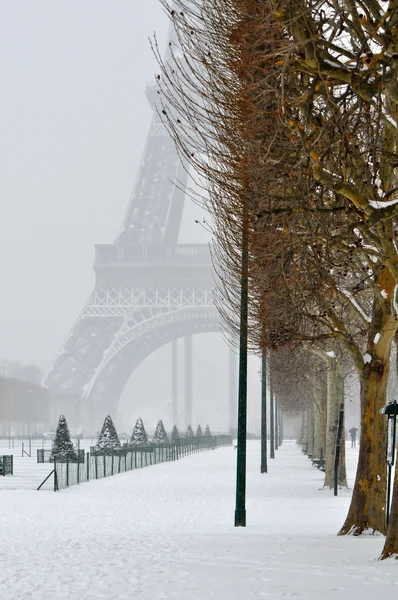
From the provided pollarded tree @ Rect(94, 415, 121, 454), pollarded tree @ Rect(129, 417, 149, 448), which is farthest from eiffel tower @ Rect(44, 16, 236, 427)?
pollarded tree @ Rect(94, 415, 121, 454)

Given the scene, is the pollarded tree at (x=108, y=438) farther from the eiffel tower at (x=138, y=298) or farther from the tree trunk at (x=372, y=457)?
the eiffel tower at (x=138, y=298)

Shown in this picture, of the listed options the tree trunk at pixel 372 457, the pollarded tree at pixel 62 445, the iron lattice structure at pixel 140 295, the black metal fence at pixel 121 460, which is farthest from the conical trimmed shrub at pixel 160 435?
the tree trunk at pixel 372 457

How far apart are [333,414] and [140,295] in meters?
71.9

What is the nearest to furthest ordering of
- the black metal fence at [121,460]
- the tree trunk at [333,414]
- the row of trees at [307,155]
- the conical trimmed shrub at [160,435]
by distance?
the row of trees at [307,155] < the tree trunk at [333,414] < the black metal fence at [121,460] < the conical trimmed shrub at [160,435]

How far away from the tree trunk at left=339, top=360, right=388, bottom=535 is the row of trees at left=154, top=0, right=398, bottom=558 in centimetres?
2

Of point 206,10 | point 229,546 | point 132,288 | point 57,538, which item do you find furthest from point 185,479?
point 132,288

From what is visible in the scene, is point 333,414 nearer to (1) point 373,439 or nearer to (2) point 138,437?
(1) point 373,439

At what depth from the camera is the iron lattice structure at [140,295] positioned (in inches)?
3784

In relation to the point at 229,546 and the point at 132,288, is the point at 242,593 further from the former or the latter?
the point at 132,288

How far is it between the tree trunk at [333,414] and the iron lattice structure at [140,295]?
64725 mm

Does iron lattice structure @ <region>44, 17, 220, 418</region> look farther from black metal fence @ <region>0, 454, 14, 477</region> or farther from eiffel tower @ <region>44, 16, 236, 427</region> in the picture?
black metal fence @ <region>0, 454, 14, 477</region>

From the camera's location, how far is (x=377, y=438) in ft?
54.4

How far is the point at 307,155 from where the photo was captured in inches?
434

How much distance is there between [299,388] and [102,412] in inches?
2228
